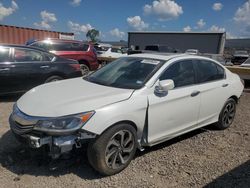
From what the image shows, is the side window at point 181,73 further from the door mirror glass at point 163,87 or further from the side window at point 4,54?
the side window at point 4,54

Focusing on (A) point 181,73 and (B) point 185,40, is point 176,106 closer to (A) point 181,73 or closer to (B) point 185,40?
(A) point 181,73

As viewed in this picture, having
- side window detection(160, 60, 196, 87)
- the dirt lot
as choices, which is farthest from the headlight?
side window detection(160, 60, 196, 87)

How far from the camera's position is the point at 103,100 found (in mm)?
3152

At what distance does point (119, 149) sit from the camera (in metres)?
3.29

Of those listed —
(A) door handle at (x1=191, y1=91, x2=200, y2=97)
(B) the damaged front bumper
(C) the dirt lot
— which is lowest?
(C) the dirt lot

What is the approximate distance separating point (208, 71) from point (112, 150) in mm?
2429

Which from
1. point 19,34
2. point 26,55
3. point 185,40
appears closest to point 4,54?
point 26,55

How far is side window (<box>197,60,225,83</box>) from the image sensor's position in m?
4.41

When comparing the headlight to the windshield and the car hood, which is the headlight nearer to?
the car hood

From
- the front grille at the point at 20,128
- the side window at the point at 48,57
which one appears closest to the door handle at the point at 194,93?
the front grille at the point at 20,128

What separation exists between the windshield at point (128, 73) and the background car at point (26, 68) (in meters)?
2.80

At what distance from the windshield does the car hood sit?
0.66 feet

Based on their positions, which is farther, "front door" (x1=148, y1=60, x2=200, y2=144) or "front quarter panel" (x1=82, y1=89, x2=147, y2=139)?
Result: "front door" (x1=148, y1=60, x2=200, y2=144)

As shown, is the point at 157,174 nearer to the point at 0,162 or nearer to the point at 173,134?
the point at 173,134
